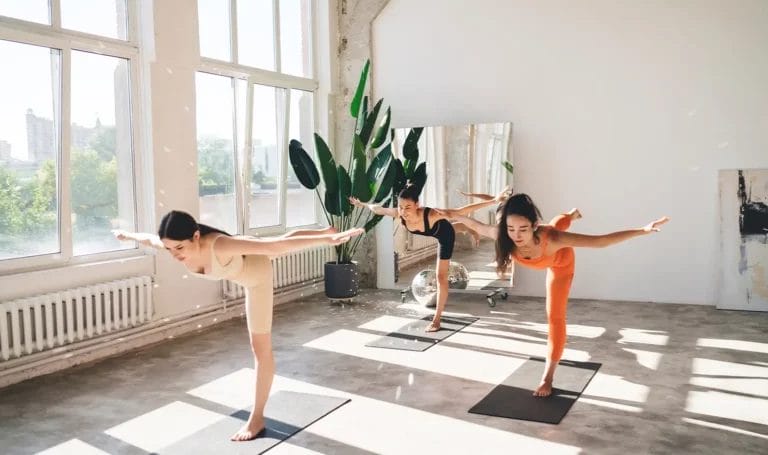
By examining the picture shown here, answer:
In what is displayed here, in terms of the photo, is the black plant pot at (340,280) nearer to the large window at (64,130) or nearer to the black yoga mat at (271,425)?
the large window at (64,130)


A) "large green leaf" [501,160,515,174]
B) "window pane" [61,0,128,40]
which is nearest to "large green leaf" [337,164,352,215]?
"large green leaf" [501,160,515,174]

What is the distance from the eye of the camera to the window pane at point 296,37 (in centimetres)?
726

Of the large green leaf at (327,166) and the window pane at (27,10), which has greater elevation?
the window pane at (27,10)

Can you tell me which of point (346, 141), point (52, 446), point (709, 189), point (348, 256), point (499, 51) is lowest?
point (52, 446)

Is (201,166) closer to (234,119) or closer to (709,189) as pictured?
(234,119)

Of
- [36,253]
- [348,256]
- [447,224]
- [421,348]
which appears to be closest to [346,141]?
[348,256]

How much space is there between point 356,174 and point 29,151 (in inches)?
117

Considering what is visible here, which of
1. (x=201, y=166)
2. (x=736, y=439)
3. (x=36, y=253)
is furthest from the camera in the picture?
(x=201, y=166)

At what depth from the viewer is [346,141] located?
7.80m

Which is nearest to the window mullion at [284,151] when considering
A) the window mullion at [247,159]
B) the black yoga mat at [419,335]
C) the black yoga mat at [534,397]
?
the window mullion at [247,159]

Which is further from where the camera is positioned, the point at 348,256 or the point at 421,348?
the point at 348,256

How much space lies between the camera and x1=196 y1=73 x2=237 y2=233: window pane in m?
6.08

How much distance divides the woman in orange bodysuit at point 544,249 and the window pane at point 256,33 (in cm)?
384

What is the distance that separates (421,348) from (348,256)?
221 cm
